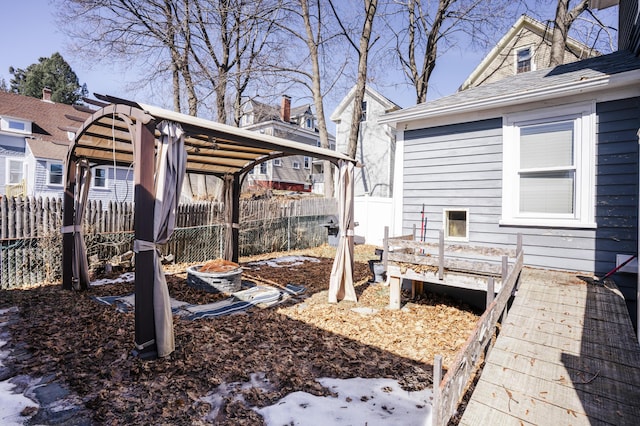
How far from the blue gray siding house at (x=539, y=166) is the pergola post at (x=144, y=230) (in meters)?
4.46

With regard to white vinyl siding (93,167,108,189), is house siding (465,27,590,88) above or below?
above

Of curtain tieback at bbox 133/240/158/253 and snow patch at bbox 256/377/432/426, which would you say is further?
curtain tieback at bbox 133/240/158/253

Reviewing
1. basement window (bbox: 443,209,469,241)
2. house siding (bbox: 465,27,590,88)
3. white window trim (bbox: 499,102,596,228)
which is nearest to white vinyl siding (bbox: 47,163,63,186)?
basement window (bbox: 443,209,469,241)

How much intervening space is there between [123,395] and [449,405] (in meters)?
2.78

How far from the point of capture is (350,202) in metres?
6.16

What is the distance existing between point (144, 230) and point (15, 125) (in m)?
20.7

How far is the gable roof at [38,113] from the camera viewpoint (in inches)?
725

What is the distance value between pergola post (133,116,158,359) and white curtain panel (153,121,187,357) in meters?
0.06

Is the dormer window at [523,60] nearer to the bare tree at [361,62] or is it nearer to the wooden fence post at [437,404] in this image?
the bare tree at [361,62]

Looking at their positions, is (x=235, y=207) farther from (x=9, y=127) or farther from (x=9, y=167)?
(x=9, y=127)

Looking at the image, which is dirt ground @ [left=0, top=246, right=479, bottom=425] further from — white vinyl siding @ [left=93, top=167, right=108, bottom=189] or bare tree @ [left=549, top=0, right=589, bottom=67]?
white vinyl siding @ [left=93, top=167, right=108, bottom=189]

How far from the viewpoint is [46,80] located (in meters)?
33.0

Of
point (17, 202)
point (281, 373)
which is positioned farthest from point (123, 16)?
point (281, 373)

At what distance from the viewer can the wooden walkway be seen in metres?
2.04
